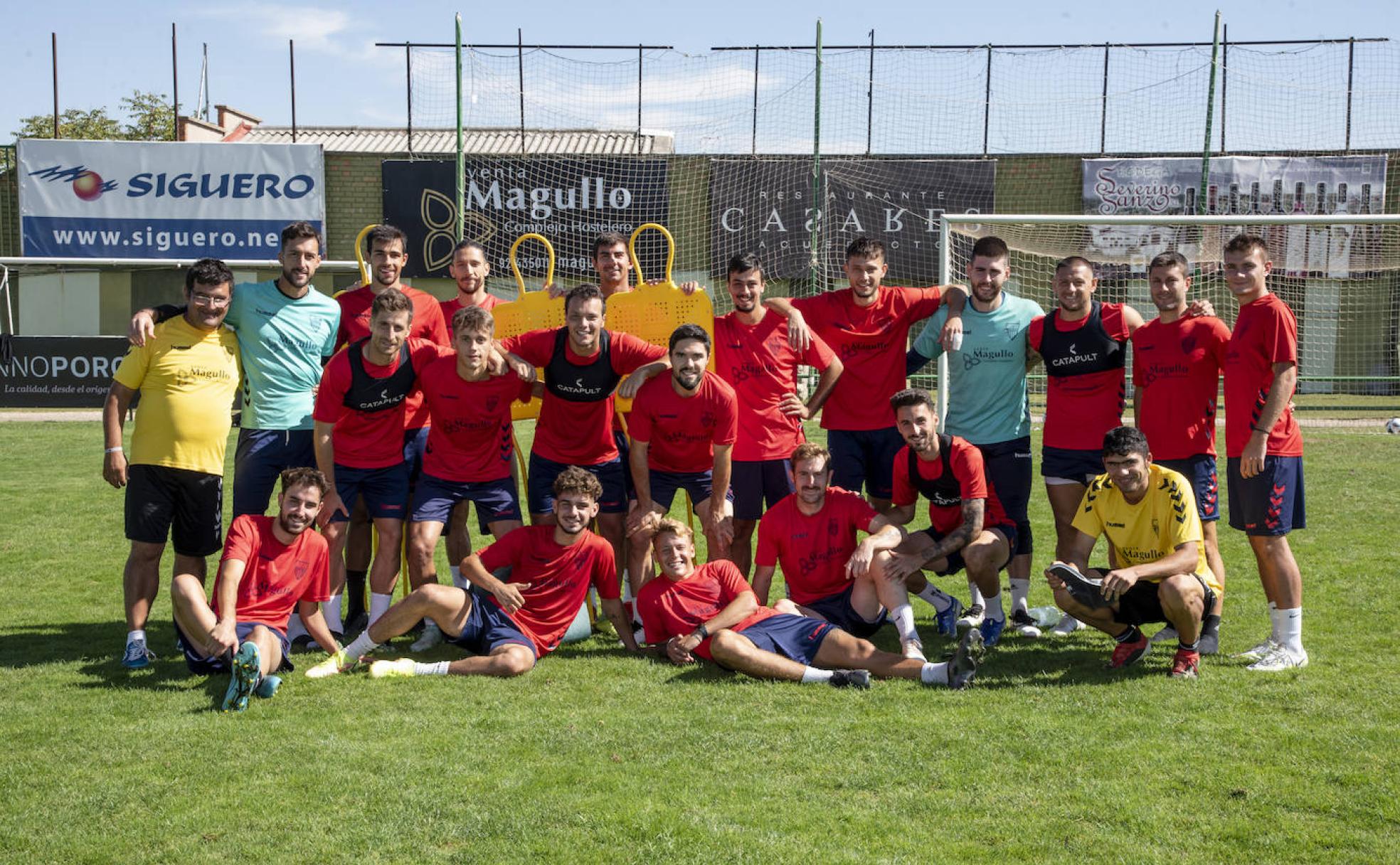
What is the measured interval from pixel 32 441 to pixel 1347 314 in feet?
64.2

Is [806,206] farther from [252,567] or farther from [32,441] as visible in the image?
[252,567]

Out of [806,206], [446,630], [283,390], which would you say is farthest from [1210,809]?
[806,206]

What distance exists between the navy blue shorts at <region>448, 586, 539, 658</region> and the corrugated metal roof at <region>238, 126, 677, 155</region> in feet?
63.8

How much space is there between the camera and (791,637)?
17.3 feet

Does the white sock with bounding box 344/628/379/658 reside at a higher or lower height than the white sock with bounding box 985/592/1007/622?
lower

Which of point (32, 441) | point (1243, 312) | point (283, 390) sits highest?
point (1243, 312)

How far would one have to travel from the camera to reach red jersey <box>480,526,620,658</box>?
5.50 metres

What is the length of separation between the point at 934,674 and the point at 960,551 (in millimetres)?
1009

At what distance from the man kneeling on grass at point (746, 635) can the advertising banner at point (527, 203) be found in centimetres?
1652

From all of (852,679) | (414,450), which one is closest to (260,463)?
(414,450)

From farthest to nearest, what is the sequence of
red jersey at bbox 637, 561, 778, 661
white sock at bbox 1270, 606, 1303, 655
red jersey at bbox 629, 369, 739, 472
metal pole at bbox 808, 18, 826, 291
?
1. metal pole at bbox 808, 18, 826, 291
2. red jersey at bbox 629, 369, 739, 472
3. red jersey at bbox 637, 561, 778, 661
4. white sock at bbox 1270, 606, 1303, 655

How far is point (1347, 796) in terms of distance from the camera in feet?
12.1

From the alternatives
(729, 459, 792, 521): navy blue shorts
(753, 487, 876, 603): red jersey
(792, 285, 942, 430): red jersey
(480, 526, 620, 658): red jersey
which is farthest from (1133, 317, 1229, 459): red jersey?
(480, 526, 620, 658): red jersey

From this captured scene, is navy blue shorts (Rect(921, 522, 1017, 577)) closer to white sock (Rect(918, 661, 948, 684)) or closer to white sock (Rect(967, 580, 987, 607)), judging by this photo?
white sock (Rect(967, 580, 987, 607))
